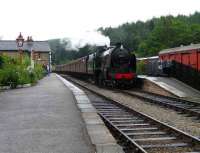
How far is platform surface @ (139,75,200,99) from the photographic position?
1027 inches

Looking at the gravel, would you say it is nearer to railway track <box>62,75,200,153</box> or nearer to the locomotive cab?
railway track <box>62,75,200,153</box>

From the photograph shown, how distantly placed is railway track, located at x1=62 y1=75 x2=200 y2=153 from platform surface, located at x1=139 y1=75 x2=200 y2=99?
12147 mm

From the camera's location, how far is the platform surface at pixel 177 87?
1027 inches

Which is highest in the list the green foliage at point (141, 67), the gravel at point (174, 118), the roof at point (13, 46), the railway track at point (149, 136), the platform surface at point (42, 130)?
the roof at point (13, 46)

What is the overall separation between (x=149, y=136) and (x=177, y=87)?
1904 cm

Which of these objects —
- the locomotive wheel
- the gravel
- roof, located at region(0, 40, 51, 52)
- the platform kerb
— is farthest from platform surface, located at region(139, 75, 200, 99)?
roof, located at region(0, 40, 51, 52)

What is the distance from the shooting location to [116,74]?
102 feet

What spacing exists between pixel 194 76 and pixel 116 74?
17.9 ft

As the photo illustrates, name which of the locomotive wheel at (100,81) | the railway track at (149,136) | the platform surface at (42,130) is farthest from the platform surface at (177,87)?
the platform surface at (42,130)

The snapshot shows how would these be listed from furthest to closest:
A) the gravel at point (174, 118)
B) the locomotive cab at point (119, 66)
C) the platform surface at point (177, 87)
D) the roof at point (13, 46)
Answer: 1. the roof at point (13, 46)
2. the locomotive cab at point (119, 66)
3. the platform surface at point (177, 87)
4. the gravel at point (174, 118)

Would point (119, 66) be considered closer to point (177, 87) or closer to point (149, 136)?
point (177, 87)

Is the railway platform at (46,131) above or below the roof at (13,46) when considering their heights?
below

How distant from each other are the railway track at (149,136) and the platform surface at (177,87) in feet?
39.9

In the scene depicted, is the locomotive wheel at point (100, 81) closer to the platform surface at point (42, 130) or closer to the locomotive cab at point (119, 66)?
the locomotive cab at point (119, 66)
